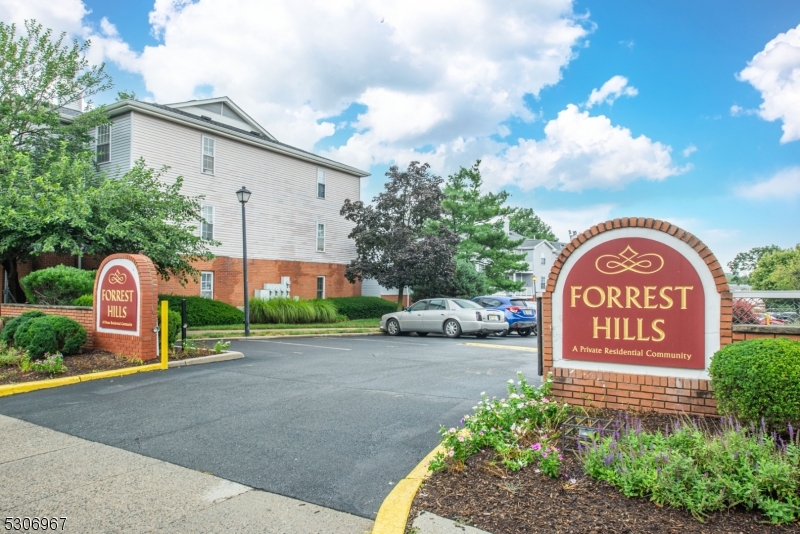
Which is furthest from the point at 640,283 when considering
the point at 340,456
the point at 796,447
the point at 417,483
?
the point at 340,456

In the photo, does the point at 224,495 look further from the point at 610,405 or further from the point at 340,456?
the point at 610,405

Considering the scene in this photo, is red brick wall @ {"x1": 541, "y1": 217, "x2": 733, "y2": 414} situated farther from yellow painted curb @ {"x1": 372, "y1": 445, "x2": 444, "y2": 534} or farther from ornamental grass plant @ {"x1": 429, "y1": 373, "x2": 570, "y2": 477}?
yellow painted curb @ {"x1": 372, "y1": 445, "x2": 444, "y2": 534}

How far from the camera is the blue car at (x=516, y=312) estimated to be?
21.0m

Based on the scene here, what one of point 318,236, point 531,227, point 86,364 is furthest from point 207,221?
point 531,227

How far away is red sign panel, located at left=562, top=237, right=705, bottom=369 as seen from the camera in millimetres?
5125

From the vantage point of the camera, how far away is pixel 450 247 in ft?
85.4

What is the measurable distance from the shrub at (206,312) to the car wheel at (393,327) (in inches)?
234

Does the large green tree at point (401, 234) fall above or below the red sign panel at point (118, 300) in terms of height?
above

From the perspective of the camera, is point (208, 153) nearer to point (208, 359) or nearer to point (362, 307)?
point (362, 307)

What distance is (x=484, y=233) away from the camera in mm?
38219

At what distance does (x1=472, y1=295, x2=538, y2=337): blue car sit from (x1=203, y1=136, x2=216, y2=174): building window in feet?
43.6

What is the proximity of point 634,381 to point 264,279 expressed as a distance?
22.0 meters

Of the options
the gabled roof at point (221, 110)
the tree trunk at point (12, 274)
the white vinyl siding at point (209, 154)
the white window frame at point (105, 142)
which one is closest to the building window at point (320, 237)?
the gabled roof at point (221, 110)

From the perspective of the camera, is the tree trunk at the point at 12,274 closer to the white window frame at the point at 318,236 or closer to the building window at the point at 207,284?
the building window at the point at 207,284
